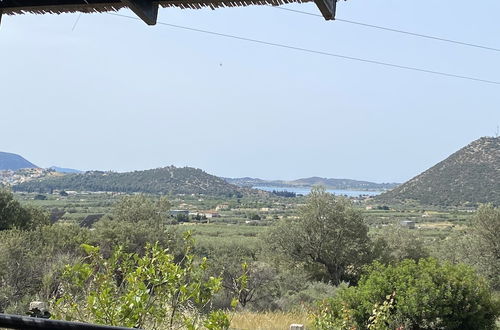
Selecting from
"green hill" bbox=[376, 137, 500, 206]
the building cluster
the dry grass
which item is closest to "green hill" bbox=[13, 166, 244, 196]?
the building cluster

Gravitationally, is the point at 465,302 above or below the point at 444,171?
below

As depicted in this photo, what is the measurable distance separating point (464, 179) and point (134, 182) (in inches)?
1579

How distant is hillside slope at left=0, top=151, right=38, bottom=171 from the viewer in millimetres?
73281

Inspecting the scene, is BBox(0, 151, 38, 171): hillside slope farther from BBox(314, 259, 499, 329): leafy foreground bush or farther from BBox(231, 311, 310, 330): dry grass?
BBox(314, 259, 499, 329): leafy foreground bush

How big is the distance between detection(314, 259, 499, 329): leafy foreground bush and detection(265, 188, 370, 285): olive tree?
11.4 m

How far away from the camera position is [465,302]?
9.12 meters

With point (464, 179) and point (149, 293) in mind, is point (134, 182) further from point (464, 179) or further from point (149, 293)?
point (149, 293)

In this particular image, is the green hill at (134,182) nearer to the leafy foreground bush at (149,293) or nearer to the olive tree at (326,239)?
the olive tree at (326,239)

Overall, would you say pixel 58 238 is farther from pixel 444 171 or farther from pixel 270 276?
pixel 444 171

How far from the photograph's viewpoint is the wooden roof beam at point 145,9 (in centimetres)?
184

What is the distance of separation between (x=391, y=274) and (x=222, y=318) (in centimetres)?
684

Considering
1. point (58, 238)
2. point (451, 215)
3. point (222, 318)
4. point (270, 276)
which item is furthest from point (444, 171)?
point (222, 318)

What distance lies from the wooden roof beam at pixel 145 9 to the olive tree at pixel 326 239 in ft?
64.6

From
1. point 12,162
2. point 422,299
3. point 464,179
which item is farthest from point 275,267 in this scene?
point 12,162
